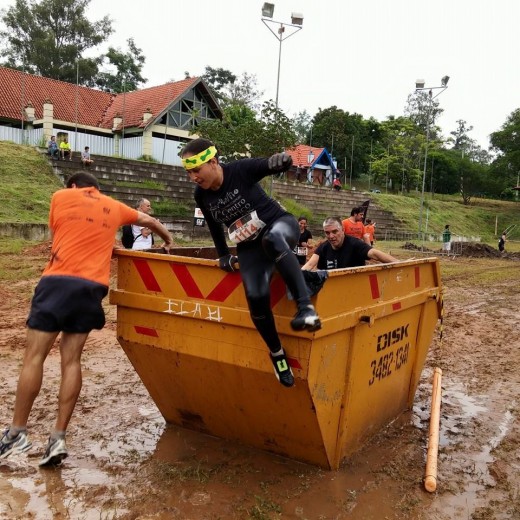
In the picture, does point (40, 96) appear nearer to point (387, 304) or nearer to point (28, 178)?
point (28, 178)

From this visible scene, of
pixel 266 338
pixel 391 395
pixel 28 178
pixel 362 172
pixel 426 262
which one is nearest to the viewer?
pixel 266 338

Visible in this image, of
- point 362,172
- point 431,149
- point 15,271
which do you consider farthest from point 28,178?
point 431,149

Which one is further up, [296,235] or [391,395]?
[296,235]

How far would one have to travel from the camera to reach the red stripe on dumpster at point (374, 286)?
11.7 feet

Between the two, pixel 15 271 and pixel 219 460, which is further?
pixel 15 271

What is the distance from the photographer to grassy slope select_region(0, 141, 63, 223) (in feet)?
50.3

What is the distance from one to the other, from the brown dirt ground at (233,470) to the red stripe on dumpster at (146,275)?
117 centimetres

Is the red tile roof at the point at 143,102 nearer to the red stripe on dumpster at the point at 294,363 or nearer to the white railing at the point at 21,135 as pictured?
the white railing at the point at 21,135

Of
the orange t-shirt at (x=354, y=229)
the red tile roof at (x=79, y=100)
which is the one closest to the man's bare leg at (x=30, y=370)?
the orange t-shirt at (x=354, y=229)

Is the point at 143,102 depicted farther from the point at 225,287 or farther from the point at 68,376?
the point at 225,287

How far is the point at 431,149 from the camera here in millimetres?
51062

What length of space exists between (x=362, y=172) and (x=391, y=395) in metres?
46.5

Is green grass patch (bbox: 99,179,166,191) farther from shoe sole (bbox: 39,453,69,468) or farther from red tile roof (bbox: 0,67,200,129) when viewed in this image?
shoe sole (bbox: 39,453,69,468)

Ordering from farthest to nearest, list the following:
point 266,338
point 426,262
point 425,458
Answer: point 426,262 → point 425,458 → point 266,338
